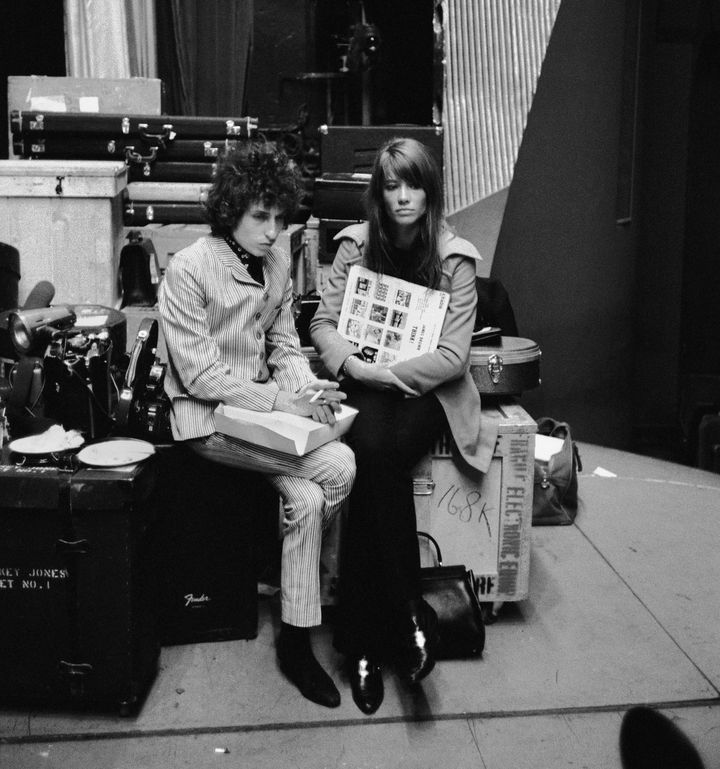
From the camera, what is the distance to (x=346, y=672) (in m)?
3.18

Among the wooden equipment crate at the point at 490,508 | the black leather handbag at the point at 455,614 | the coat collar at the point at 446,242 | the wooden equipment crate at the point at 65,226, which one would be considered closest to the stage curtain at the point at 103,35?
the wooden equipment crate at the point at 65,226

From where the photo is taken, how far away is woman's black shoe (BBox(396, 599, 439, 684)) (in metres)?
2.92

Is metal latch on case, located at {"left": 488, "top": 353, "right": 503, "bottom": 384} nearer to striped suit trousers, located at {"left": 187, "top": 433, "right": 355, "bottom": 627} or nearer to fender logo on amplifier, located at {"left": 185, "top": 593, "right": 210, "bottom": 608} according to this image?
striped suit trousers, located at {"left": 187, "top": 433, "right": 355, "bottom": 627}

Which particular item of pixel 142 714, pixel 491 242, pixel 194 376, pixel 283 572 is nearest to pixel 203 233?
pixel 491 242

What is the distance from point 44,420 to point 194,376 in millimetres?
473

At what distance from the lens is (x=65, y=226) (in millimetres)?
4477

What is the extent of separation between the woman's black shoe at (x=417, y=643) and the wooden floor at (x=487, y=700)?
0.44 ft

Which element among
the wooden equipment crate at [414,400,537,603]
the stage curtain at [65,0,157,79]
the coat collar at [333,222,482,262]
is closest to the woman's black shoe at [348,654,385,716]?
the wooden equipment crate at [414,400,537,603]

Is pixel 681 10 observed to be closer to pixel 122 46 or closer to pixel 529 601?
pixel 122 46

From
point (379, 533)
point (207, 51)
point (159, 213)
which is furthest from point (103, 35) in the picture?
point (379, 533)

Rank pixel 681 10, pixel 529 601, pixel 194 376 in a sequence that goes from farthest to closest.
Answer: pixel 681 10
pixel 529 601
pixel 194 376

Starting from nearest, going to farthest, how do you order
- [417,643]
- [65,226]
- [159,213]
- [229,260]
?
[417,643] → [229,260] → [65,226] → [159,213]

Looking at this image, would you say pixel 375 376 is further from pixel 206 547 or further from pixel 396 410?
pixel 206 547

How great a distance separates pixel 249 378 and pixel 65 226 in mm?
1681
